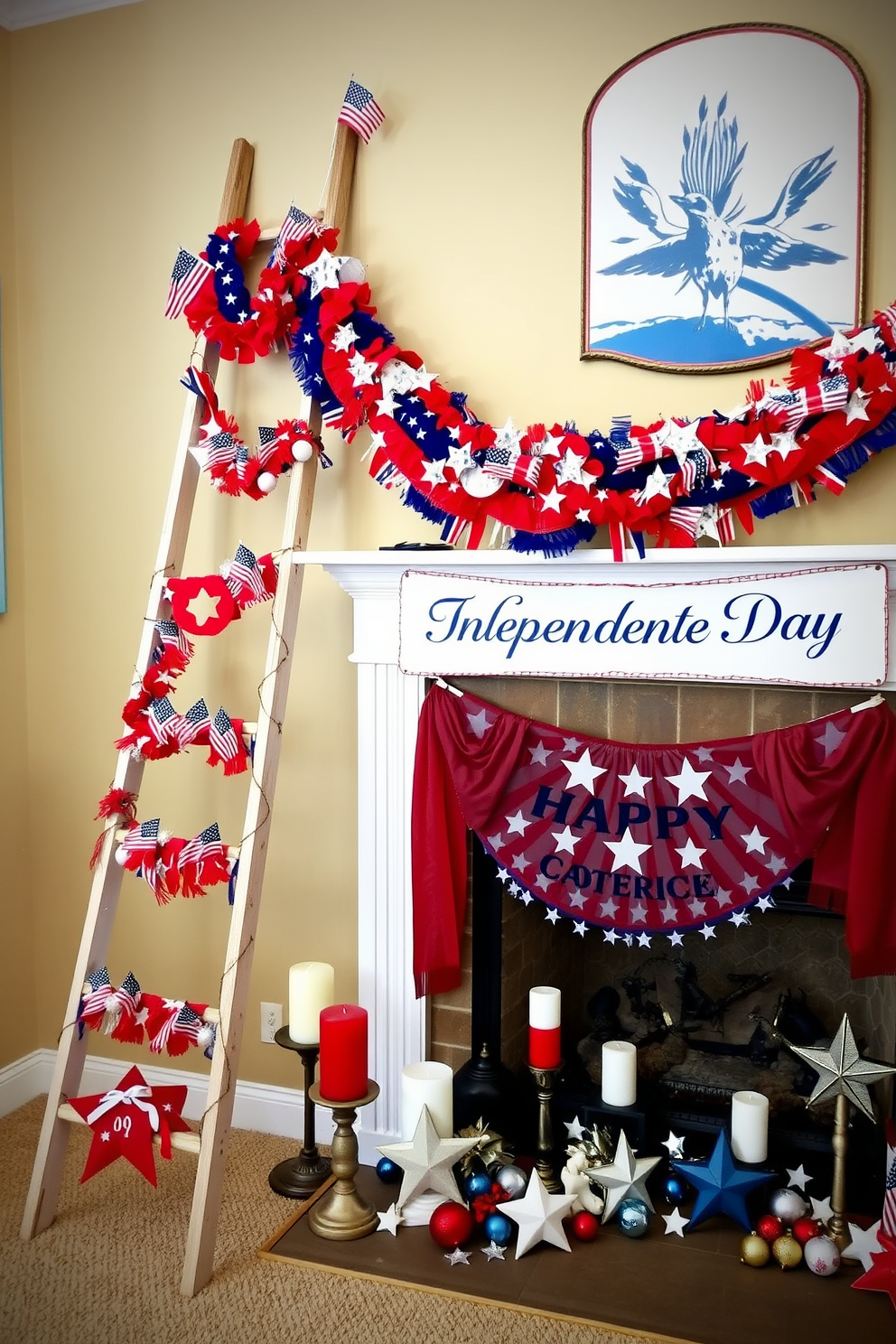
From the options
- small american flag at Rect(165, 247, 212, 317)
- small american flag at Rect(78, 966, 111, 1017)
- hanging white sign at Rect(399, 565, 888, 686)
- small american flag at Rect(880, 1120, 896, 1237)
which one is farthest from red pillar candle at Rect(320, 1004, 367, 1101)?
small american flag at Rect(165, 247, 212, 317)

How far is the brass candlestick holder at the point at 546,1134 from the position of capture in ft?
7.27

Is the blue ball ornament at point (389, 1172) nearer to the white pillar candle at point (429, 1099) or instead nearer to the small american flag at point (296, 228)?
the white pillar candle at point (429, 1099)

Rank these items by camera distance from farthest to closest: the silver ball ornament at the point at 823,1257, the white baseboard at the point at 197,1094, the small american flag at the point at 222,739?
the white baseboard at the point at 197,1094 < the small american flag at the point at 222,739 < the silver ball ornament at the point at 823,1257

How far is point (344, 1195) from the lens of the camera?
7.07 ft

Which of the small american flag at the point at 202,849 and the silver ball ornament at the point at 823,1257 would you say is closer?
the silver ball ornament at the point at 823,1257

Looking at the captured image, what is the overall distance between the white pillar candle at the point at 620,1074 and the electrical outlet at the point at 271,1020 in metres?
0.80

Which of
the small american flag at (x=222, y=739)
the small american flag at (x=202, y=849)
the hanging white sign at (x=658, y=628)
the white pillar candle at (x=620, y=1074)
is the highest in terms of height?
the hanging white sign at (x=658, y=628)

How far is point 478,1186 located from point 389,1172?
0.25 m

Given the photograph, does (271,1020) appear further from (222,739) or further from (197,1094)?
(222,739)

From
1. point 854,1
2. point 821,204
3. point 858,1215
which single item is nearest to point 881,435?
point 821,204

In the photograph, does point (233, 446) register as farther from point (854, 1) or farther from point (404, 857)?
point (854, 1)

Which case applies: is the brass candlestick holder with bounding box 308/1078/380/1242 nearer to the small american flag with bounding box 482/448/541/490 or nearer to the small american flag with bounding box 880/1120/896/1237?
the small american flag with bounding box 880/1120/896/1237

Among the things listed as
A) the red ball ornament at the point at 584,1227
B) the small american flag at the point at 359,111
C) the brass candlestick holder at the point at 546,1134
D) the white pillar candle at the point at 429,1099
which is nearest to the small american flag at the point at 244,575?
the small american flag at the point at 359,111

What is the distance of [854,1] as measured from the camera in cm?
196
